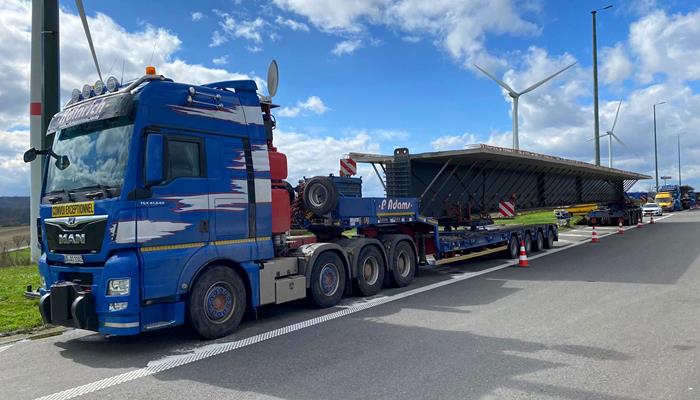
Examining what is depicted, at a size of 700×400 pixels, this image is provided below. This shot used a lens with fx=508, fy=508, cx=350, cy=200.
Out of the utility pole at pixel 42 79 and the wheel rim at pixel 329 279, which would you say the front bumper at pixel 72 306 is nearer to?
the wheel rim at pixel 329 279

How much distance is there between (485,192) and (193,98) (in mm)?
12284

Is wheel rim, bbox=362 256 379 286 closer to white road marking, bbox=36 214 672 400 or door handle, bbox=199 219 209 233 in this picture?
white road marking, bbox=36 214 672 400

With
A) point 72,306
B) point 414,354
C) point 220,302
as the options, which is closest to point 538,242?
point 414,354

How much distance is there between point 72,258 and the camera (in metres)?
6.10

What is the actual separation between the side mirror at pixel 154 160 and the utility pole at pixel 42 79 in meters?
5.34

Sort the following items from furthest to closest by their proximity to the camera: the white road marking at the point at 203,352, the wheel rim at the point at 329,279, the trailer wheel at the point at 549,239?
the trailer wheel at the point at 549,239, the wheel rim at the point at 329,279, the white road marking at the point at 203,352

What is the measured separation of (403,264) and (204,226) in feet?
17.3

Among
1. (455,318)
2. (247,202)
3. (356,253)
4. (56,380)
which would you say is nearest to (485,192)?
(356,253)

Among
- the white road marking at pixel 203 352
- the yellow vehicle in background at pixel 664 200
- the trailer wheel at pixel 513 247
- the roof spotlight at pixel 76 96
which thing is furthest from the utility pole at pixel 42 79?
the yellow vehicle in background at pixel 664 200

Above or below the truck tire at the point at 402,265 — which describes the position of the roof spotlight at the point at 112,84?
above

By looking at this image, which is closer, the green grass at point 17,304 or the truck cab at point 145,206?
the truck cab at point 145,206

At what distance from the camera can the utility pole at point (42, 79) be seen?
33.6ft

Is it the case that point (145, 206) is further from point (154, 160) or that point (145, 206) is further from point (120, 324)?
point (120, 324)

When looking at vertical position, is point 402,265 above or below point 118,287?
below
